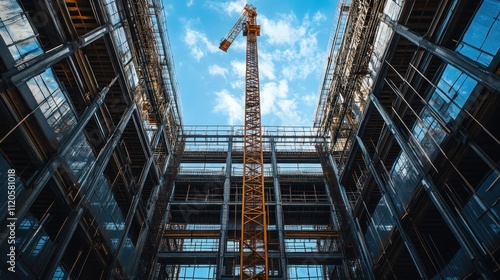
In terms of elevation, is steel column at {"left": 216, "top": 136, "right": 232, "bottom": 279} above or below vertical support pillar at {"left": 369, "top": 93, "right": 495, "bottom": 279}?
above

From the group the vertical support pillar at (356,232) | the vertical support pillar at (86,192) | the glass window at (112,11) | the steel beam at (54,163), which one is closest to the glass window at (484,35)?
the vertical support pillar at (356,232)

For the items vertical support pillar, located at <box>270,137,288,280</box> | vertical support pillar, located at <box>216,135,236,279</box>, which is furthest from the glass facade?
vertical support pillar, located at <box>270,137,288,280</box>

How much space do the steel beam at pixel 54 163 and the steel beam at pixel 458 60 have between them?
18651 mm

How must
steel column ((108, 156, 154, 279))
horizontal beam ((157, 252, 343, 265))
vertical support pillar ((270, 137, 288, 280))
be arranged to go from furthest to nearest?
1. horizontal beam ((157, 252, 343, 265))
2. vertical support pillar ((270, 137, 288, 280))
3. steel column ((108, 156, 154, 279))

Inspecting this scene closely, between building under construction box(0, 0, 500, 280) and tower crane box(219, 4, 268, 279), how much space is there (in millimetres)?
3659

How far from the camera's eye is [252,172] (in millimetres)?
30797

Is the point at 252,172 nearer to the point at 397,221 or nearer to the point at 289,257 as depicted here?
the point at 289,257

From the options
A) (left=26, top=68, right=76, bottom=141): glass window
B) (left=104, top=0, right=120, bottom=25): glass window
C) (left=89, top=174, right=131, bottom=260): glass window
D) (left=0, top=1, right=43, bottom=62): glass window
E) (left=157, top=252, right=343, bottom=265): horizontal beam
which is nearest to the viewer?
(left=0, top=1, right=43, bottom=62): glass window

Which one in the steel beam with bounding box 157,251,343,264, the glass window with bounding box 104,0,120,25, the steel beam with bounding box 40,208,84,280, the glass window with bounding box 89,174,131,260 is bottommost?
the steel beam with bounding box 40,208,84,280

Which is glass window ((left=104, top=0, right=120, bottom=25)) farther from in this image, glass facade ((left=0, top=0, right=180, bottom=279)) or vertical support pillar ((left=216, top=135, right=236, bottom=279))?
vertical support pillar ((left=216, top=135, right=236, bottom=279))

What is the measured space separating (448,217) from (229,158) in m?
26.3

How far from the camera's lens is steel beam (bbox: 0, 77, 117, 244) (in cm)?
1364

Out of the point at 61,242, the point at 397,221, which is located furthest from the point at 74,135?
the point at 397,221

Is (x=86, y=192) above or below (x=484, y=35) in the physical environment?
below
